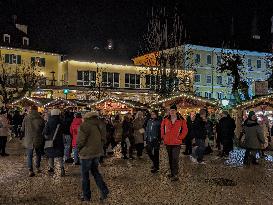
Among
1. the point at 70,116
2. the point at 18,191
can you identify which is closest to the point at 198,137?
the point at 70,116

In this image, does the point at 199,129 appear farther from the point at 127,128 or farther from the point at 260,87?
the point at 260,87

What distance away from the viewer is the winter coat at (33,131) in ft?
39.7

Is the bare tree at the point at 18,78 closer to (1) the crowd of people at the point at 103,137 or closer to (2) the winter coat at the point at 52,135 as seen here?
(1) the crowd of people at the point at 103,137

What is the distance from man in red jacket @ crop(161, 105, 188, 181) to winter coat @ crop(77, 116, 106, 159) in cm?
294

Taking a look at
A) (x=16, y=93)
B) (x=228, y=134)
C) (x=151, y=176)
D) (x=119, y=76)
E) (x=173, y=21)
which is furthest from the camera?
(x=119, y=76)

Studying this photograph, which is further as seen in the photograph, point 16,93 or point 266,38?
point 266,38

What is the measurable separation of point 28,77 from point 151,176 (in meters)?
42.6

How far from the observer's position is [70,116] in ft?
48.2

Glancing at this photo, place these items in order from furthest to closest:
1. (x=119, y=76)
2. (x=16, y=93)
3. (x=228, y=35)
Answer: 1. (x=228, y=35)
2. (x=119, y=76)
3. (x=16, y=93)

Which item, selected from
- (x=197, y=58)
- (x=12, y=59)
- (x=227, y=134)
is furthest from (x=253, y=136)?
(x=197, y=58)

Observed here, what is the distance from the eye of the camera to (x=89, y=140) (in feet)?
28.7

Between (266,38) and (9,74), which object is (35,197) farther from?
(266,38)

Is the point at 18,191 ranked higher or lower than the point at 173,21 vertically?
lower

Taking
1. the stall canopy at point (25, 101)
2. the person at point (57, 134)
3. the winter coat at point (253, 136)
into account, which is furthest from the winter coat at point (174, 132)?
the stall canopy at point (25, 101)
